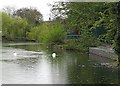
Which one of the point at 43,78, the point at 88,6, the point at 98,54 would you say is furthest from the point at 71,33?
the point at 43,78

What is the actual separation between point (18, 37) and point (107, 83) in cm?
4758

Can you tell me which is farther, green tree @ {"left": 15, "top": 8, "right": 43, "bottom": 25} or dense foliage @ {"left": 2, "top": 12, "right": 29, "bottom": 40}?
green tree @ {"left": 15, "top": 8, "right": 43, "bottom": 25}

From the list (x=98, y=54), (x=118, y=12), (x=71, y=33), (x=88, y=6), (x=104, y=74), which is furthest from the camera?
(x=71, y=33)

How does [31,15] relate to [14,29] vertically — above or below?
above

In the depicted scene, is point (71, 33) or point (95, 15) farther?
point (71, 33)

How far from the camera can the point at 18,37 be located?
5744cm

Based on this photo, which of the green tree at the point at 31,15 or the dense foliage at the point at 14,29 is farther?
the green tree at the point at 31,15

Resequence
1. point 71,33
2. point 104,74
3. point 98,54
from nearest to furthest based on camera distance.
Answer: point 104,74
point 98,54
point 71,33

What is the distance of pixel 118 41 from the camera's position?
10.6 m

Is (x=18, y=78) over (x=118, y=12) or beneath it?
beneath

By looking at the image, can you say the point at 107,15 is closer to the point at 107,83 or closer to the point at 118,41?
the point at 118,41

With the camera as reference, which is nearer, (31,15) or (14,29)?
(14,29)

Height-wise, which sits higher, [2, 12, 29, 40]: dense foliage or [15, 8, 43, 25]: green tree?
[15, 8, 43, 25]: green tree

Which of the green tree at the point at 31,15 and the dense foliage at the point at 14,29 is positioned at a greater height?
the green tree at the point at 31,15
